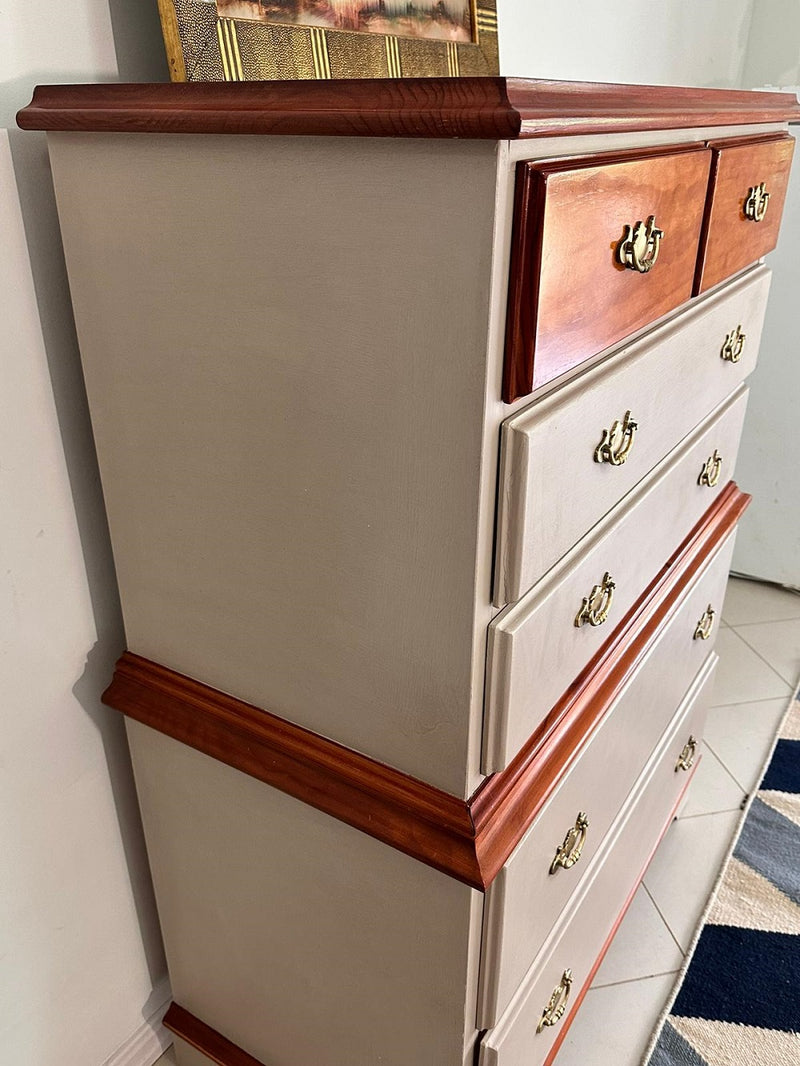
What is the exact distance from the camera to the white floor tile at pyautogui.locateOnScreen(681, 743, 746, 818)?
1.76 m

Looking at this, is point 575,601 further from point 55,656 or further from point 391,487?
point 55,656

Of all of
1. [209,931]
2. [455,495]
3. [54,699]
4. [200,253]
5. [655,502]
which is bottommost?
[209,931]

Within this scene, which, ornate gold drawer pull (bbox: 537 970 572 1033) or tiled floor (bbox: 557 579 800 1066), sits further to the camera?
tiled floor (bbox: 557 579 800 1066)

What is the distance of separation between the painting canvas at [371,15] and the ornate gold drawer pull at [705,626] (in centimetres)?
91

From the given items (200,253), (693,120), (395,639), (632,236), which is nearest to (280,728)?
(395,639)

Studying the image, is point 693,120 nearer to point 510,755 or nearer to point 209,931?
point 510,755

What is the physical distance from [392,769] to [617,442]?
36cm

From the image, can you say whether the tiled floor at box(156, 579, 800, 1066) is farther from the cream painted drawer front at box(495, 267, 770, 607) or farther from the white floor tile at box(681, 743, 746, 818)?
the cream painted drawer front at box(495, 267, 770, 607)

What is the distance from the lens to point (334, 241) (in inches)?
25.5

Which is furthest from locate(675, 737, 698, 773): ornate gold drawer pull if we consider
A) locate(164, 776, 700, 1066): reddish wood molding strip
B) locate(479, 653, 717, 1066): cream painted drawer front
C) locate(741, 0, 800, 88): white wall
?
locate(741, 0, 800, 88): white wall

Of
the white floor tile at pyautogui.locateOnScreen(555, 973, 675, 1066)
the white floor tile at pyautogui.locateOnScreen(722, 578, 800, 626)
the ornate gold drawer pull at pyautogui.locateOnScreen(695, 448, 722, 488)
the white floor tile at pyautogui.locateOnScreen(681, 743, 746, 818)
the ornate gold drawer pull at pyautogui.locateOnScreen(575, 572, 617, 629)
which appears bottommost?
the white floor tile at pyautogui.locateOnScreen(722, 578, 800, 626)

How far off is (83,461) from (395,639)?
1.41ft

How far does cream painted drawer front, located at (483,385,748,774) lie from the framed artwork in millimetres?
514

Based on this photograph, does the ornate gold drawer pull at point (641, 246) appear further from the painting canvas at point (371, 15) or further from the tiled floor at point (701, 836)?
the tiled floor at point (701, 836)
